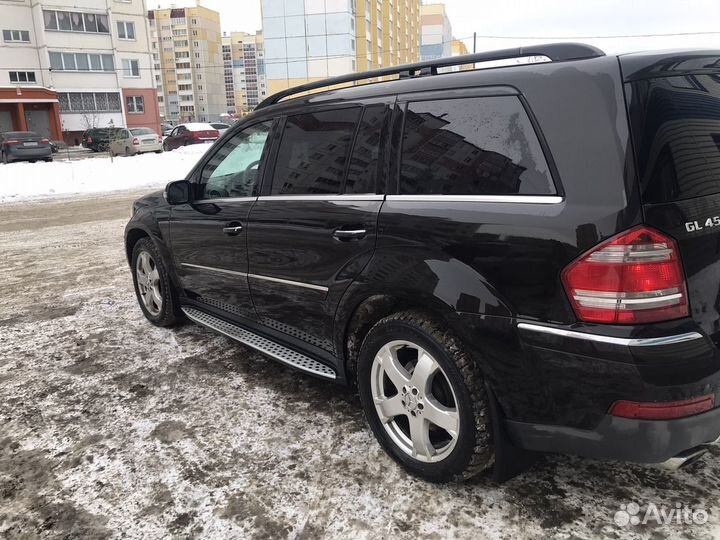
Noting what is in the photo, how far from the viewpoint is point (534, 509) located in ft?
7.83

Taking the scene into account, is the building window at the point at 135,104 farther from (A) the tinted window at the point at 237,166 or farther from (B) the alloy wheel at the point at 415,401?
(B) the alloy wheel at the point at 415,401

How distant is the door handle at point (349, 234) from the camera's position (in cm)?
271

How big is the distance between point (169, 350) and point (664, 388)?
3443 mm

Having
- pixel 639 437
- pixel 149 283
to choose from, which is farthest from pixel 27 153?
pixel 639 437

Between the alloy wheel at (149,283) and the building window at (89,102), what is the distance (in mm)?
48574

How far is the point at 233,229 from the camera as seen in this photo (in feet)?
11.9

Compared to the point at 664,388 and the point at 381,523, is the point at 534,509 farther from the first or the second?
the point at 664,388

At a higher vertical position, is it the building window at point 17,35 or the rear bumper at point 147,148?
the building window at point 17,35

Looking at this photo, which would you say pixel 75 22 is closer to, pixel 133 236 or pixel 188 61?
pixel 133 236

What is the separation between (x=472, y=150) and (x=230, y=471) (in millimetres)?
1850

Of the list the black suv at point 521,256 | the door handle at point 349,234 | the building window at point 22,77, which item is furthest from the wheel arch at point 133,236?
the building window at point 22,77

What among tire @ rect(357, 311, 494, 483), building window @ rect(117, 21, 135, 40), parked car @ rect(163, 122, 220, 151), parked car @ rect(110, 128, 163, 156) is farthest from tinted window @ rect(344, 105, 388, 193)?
building window @ rect(117, 21, 135, 40)

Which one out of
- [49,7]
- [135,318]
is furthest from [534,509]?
[49,7]

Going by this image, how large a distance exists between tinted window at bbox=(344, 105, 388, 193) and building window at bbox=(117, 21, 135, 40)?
175 feet
